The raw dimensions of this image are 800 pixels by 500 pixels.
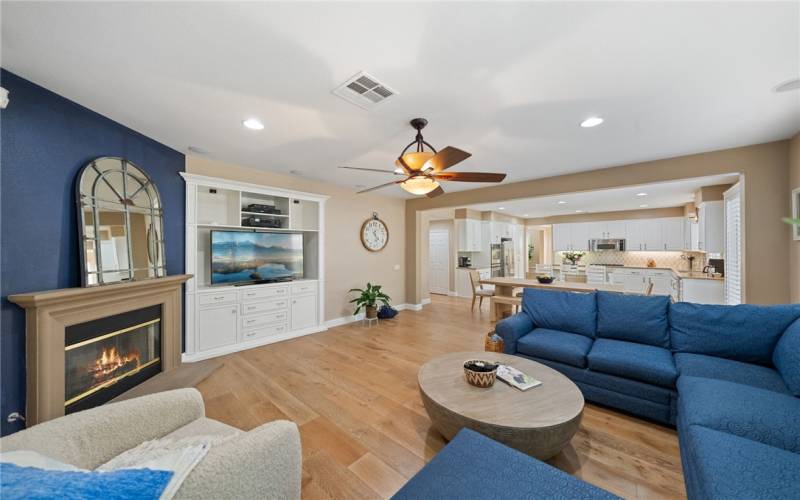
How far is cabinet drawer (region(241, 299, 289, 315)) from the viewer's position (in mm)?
3975

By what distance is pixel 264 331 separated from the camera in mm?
4156

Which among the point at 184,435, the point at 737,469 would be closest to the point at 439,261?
the point at 737,469

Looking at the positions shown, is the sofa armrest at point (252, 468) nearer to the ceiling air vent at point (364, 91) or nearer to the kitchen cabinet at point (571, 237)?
the ceiling air vent at point (364, 91)

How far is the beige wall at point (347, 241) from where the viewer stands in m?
4.75

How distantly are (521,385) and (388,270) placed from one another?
4.49 m

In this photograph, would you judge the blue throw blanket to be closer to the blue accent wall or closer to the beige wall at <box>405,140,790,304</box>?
the blue accent wall

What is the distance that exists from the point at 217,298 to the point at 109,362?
1251mm

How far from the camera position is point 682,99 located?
2197 mm

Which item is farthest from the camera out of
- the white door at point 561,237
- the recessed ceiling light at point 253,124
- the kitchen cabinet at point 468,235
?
the white door at point 561,237

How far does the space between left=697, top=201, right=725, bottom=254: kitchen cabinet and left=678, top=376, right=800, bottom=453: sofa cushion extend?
3.80m

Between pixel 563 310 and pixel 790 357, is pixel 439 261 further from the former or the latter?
pixel 790 357

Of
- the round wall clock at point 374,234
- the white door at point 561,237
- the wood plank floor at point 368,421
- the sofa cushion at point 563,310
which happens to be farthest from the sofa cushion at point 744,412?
the white door at point 561,237

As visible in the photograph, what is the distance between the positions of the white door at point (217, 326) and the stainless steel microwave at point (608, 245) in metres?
9.07

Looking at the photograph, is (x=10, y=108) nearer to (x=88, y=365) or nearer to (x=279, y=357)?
(x=88, y=365)
